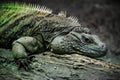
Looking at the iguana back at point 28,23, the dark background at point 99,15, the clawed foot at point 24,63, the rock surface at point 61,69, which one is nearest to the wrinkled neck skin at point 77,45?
the rock surface at point 61,69

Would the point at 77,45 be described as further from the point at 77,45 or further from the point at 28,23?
the point at 28,23

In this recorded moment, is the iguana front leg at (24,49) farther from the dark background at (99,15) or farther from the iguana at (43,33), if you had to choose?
the dark background at (99,15)

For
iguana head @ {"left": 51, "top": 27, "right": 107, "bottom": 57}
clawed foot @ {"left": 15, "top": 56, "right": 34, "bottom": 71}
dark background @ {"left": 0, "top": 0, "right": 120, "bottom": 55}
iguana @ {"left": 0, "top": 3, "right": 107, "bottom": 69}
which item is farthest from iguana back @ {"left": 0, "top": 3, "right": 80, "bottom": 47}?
dark background @ {"left": 0, "top": 0, "right": 120, "bottom": 55}

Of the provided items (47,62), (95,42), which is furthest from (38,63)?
(95,42)

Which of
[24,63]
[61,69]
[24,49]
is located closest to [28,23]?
[24,49]

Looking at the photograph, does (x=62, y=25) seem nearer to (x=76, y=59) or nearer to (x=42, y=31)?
(x=42, y=31)

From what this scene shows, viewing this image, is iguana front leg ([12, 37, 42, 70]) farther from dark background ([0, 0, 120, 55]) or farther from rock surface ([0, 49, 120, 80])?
dark background ([0, 0, 120, 55])
